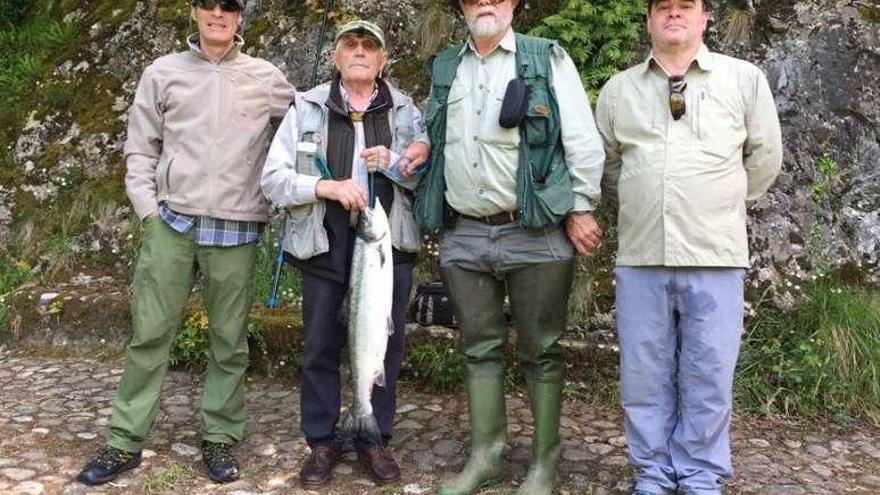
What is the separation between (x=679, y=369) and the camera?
4719 mm

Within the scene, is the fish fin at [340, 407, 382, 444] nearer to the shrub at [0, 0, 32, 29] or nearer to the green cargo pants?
the green cargo pants

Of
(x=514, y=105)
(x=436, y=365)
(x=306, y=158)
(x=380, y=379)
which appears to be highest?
(x=514, y=105)

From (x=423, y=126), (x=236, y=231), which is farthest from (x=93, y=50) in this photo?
(x=423, y=126)

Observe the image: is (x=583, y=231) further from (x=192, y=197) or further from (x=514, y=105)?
(x=192, y=197)

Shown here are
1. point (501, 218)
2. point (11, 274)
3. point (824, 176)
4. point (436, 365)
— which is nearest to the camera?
point (501, 218)

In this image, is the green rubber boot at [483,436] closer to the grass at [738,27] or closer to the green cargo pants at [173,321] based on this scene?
the green cargo pants at [173,321]

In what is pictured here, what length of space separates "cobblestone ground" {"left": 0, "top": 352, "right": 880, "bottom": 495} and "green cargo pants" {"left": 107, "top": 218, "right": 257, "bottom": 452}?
311 millimetres

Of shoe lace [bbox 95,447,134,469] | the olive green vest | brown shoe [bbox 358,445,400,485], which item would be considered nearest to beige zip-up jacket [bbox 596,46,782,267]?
the olive green vest

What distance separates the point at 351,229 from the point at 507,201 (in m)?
0.92

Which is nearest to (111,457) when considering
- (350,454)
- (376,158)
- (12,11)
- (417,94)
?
(350,454)

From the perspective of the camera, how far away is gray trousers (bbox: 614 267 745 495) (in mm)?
4570

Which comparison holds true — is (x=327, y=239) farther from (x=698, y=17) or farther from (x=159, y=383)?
(x=698, y=17)

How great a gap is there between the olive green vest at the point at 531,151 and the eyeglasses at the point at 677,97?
0.60 m

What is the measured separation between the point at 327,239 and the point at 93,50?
19.2ft
